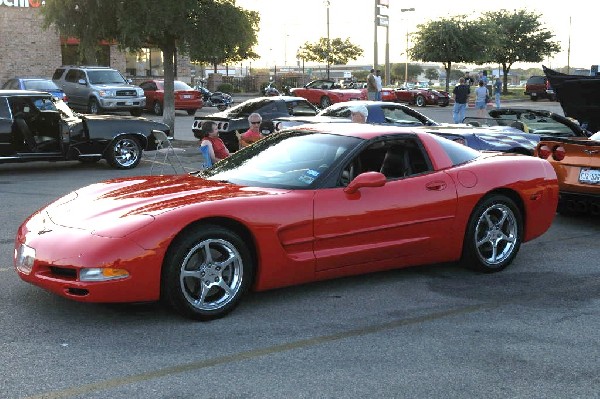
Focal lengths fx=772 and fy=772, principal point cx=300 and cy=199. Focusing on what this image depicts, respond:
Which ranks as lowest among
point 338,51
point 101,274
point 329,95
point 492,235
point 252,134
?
point 492,235

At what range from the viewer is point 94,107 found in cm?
2808

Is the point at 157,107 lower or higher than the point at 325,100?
lower

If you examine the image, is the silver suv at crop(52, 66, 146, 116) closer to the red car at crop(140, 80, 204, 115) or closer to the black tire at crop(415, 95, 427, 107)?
the red car at crop(140, 80, 204, 115)

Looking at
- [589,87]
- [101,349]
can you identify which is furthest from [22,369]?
[589,87]

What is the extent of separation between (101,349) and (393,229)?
2450 mm

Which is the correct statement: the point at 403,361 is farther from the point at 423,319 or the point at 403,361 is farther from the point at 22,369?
the point at 22,369

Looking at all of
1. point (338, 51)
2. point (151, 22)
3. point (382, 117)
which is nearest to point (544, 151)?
point (382, 117)

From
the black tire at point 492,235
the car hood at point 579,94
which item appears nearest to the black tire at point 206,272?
the black tire at point 492,235

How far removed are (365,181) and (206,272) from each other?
140 centimetres

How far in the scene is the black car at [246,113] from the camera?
16.6 m

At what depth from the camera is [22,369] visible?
168 inches

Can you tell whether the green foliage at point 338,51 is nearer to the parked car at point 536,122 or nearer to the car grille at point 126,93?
the car grille at point 126,93

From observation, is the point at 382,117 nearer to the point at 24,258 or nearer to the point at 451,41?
the point at 24,258

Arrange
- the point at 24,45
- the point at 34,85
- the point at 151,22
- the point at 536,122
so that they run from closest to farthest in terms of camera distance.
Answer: the point at 536,122 < the point at 151,22 < the point at 34,85 < the point at 24,45
